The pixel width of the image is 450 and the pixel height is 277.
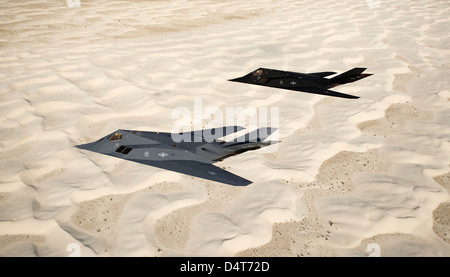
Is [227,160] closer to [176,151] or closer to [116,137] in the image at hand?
[176,151]

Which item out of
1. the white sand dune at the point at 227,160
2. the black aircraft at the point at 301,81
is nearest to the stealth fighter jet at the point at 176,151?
the white sand dune at the point at 227,160

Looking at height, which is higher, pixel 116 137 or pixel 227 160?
pixel 116 137

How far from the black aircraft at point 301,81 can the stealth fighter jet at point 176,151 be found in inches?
107

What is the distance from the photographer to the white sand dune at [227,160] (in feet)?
11.8

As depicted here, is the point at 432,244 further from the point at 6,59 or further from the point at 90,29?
the point at 90,29

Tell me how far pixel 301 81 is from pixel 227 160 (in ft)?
11.0

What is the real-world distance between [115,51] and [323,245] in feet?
29.9

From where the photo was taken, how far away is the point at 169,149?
468 cm

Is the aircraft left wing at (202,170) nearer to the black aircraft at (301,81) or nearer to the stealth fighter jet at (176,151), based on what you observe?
the stealth fighter jet at (176,151)
